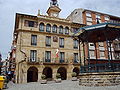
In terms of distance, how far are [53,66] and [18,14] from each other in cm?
1183

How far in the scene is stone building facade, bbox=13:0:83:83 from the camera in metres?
25.7

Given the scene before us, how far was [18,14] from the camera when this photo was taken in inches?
1051

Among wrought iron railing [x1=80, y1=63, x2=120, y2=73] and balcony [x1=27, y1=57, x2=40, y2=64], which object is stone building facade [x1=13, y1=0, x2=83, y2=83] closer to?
balcony [x1=27, y1=57, x2=40, y2=64]

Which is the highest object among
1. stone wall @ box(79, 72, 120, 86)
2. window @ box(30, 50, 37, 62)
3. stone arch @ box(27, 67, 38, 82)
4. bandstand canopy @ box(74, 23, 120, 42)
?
bandstand canopy @ box(74, 23, 120, 42)

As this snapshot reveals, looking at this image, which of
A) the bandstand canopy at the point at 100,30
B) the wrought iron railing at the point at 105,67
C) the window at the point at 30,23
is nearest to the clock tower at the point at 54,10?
the window at the point at 30,23

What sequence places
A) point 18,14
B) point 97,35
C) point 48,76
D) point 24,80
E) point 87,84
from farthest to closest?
point 48,76, point 18,14, point 24,80, point 97,35, point 87,84

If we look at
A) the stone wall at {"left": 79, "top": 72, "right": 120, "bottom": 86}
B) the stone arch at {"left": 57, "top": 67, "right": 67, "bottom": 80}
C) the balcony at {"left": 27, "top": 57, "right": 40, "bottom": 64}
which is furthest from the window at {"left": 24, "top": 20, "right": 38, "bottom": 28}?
the stone wall at {"left": 79, "top": 72, "right": 120, "bottom": 86}

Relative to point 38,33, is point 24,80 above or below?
below

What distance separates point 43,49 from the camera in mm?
27422

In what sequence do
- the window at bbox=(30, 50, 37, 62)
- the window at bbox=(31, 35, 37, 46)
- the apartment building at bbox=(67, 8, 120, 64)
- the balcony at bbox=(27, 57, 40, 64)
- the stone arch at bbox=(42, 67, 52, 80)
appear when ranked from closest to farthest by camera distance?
the balcony at bbox=(27, 57, 40, 64), the window at bbox=(30, 50, 37, 62), the window at bbox=(31, 35, 37, 46), the stone arch at bbox=(42, 67, 52, 80), the apartment building at bbox=(67, 8, 120, 64)

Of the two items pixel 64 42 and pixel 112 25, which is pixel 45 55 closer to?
pixel 64 42

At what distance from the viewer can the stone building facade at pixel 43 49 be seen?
25672 mm

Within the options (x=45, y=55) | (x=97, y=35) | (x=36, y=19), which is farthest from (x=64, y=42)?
(x=97, y=35)

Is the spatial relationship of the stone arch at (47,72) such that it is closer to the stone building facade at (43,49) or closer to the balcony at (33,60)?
the stone building facade at (43,49)
